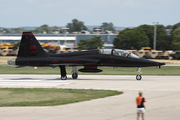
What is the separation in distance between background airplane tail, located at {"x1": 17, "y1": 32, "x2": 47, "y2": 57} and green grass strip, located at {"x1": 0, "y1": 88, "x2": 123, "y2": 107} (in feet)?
22.1

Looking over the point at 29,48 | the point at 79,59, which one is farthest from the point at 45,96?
the point at 29,48

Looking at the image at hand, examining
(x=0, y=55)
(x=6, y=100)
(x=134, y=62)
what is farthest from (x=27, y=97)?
(x=0, y=55)

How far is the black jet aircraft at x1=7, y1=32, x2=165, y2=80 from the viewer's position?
26422 millimetres

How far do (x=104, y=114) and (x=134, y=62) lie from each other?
13.5 m

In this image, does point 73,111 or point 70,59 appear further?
point 70,59

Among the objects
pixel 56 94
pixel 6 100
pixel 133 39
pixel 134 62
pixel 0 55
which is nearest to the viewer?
pixel 6 100

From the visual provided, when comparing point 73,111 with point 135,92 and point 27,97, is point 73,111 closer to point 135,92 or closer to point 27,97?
point 27,97

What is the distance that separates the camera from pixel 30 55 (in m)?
27.2

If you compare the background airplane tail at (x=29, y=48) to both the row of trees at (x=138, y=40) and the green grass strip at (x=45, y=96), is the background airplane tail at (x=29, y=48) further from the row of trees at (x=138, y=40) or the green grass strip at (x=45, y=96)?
the row of trees at (x=138, y=40)

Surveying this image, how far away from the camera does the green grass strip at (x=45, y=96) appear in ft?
53.2

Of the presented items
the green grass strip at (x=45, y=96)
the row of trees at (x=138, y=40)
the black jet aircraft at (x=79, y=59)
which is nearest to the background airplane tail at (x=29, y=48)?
the black jet aircraft at (x=79, y=59)

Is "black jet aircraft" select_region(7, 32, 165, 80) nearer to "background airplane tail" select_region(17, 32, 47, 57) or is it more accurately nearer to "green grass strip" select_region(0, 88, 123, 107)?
"background airplane tail" select_region(17, 32, 47, 57)

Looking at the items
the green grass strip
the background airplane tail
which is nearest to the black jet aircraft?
the background airplane tail

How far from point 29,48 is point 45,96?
32.5 feet
